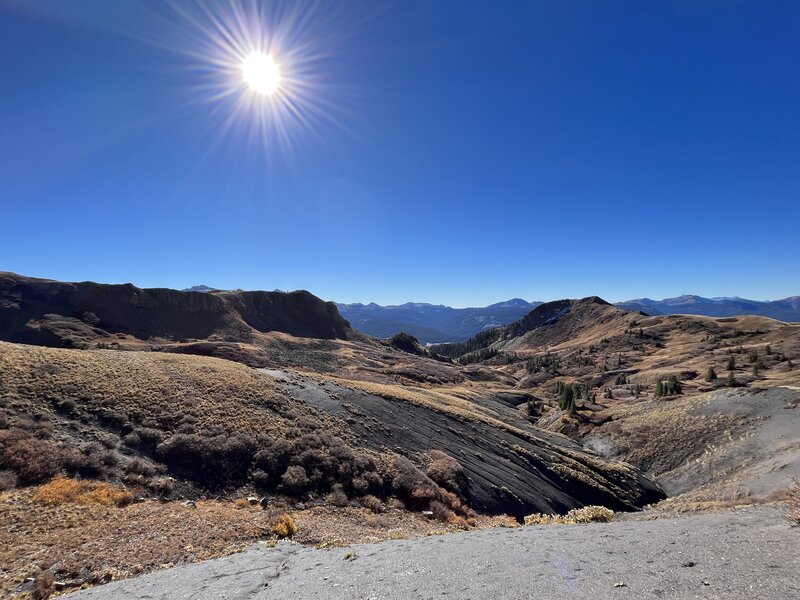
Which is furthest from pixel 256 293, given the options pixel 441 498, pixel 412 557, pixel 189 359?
pixel 412 557

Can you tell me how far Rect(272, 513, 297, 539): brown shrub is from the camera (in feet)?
48.4

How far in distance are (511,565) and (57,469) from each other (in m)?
19.4

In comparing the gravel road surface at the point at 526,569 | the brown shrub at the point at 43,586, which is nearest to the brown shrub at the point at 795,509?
the gravel road surface at the point at 526,569

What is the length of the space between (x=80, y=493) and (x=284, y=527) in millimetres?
8682

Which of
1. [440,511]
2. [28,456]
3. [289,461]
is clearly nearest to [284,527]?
[289,461]

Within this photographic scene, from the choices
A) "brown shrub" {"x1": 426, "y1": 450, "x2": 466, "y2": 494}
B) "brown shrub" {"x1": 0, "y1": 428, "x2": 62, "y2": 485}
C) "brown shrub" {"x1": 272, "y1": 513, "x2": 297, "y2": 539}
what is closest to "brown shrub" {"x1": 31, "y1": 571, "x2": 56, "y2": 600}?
"brown shrub" {"x1": 272, "y1": 513, "x2": 297, "y2": 539}

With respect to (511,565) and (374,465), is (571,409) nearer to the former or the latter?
(374,465)

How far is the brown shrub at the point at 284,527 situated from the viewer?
14.8 metres

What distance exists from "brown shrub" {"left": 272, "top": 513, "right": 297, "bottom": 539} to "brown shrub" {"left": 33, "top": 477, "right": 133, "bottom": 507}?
660 centimetres

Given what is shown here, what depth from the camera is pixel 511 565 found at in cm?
1023

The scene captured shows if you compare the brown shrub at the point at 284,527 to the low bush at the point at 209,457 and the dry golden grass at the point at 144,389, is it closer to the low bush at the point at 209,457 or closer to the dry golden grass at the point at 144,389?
the low bush at the point at 209,457

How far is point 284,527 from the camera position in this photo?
1495 cm

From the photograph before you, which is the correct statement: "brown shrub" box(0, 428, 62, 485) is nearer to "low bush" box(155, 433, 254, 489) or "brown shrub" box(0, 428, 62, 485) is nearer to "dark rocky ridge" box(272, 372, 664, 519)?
"low bush" box(155, 433, 254, 489)

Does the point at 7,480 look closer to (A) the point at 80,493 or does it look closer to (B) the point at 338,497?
(A) the point at 80,493
